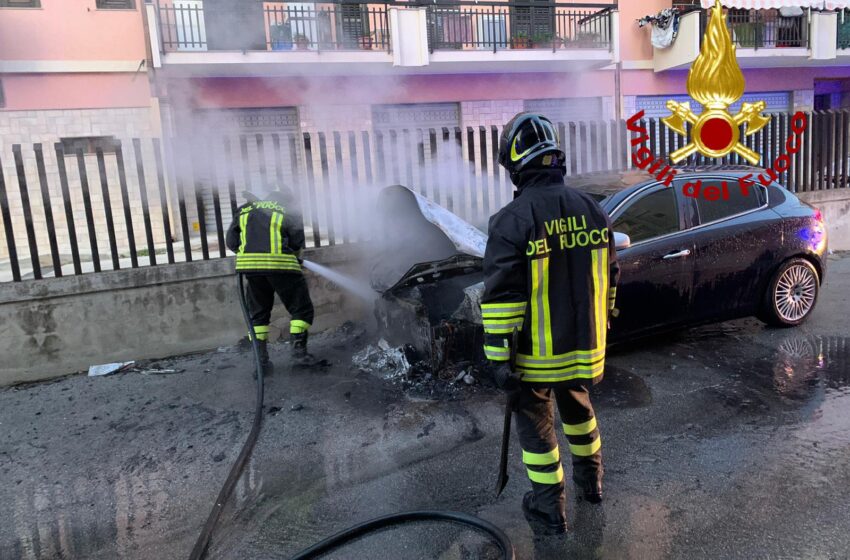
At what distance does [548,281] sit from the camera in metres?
2.58

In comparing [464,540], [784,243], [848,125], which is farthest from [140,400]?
[848,125]

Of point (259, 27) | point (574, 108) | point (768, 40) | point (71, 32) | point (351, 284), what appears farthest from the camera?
point (768, 40)

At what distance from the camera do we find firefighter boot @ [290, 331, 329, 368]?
5.33 m

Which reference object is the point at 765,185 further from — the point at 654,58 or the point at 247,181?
the point at 654,58

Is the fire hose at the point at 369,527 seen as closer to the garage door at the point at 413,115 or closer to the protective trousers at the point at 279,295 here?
the protective trousers at the point at 279,295

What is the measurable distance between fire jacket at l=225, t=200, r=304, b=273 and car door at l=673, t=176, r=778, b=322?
11.0 ft

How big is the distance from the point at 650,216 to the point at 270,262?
3.19m

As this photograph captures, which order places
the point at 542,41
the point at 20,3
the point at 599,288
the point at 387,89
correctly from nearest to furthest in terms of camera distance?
the point at 599,288, the point at 20,3, the point at 387,89, the point at 542,41

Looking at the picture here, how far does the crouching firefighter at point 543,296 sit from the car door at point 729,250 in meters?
2.69

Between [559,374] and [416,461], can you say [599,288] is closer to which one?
[559,374]

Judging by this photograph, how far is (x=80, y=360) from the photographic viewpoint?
5523mm

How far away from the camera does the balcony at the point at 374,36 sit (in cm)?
1197

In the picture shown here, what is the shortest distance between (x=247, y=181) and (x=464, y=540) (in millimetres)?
4430

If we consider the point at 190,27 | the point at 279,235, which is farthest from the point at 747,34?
the point at 279,235
